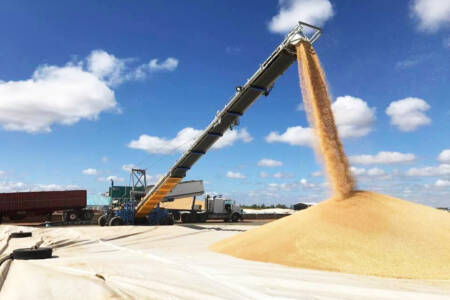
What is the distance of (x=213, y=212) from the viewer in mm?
34156

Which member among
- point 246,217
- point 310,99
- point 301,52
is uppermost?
point 301,52

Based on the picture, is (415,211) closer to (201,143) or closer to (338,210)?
(338,210)

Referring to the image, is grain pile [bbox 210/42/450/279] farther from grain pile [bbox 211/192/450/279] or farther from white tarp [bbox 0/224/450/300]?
white tarp [bbox 0/224/450/300]

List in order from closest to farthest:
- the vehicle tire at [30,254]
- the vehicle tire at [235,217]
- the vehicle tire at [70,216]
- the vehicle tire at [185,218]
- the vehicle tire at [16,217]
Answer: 1. the vehicle tire at [30,254]
2. the vehicle tire at [16,217]
3. the vehicle tire at [70,216]
4. the vehicle tire at [185,218]
5. the vehicle tire at [235,217]


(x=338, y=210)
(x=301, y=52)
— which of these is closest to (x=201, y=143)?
(x=301, y=52)

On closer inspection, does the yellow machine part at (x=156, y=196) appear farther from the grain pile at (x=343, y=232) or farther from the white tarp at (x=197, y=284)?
the white tarp at (x=197, y=284)

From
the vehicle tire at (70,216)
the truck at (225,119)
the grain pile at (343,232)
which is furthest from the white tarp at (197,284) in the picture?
the vehicle tire at (70,216)

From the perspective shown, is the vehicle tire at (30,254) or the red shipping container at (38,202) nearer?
the vehicle tire at (30,254)

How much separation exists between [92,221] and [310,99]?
2617 cm

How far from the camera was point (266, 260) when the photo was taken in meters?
9.02

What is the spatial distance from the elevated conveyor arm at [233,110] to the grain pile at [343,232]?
5.62 ft

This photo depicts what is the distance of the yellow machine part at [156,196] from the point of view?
23.3m

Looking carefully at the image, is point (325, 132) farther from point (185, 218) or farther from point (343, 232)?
point (185, 218)

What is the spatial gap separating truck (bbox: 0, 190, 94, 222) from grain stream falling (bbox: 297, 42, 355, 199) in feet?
87.6
